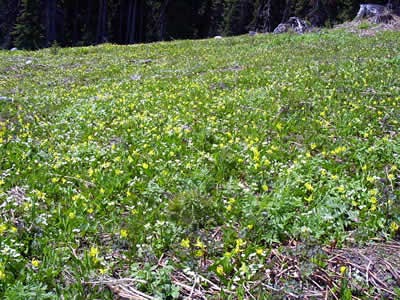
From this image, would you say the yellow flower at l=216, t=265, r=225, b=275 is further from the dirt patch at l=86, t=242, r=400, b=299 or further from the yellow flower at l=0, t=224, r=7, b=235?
the yellow flower at l=0, t=224, r=7, b=235

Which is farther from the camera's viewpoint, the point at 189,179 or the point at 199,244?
the point at 189,179

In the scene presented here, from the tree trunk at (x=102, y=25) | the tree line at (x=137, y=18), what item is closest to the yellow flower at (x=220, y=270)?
the tree line at (x=137, y=18)

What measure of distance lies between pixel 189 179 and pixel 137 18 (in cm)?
4955

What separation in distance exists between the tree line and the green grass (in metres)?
34.4

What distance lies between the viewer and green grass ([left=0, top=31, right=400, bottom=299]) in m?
3.50

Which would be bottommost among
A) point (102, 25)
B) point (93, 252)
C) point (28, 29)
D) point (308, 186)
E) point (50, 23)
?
point (28, 29)

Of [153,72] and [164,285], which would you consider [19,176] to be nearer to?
[164,285]

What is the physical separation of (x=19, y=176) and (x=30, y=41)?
3855 centimetres

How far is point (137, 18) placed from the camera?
50875 mm

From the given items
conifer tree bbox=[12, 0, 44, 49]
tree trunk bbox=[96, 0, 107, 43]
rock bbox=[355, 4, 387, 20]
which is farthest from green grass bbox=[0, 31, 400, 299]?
tree trunk bbox=[96, 0, 107, 43]

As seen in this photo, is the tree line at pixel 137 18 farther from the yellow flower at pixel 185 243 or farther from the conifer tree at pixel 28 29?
the yellow flower at pixel 185 243

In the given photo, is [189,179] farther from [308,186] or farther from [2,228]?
[2,228]

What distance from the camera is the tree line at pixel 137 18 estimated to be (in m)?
41.3

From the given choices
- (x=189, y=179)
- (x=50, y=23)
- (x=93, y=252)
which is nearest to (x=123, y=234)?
(x=93, y=252)
